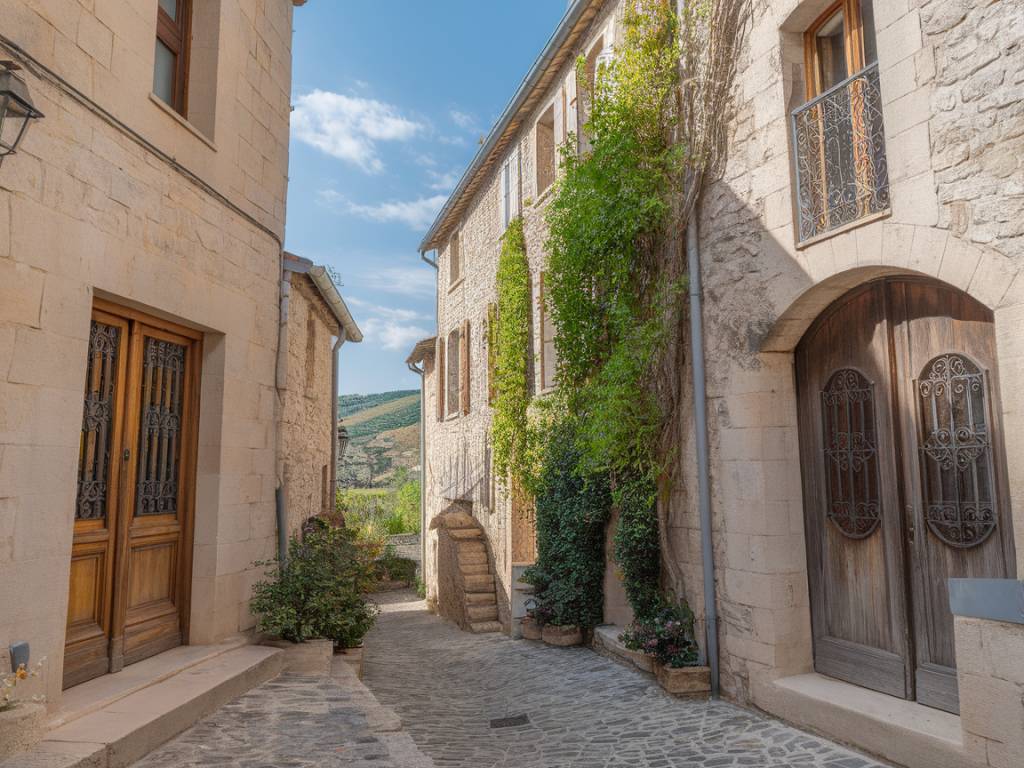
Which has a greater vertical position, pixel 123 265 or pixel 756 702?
pixel 123 265

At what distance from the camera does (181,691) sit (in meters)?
4.22

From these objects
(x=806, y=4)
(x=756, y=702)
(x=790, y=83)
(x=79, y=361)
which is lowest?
(x=756, y=702)

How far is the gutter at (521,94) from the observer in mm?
8422

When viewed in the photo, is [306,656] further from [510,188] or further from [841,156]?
[510,188]

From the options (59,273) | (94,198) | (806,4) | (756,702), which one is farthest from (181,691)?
(806,4)

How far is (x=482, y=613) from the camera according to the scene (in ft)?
36.9

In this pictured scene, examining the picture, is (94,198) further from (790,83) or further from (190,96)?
(790,83)

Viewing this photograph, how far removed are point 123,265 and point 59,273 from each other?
1.75 feet

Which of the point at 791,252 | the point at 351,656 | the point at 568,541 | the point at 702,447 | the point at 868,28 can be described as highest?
the point at 868,28

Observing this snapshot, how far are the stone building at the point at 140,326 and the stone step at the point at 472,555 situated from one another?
19.3ft

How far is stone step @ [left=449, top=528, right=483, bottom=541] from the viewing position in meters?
12.1

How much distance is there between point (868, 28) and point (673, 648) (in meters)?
4.49

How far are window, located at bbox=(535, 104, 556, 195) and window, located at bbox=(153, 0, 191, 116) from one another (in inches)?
213

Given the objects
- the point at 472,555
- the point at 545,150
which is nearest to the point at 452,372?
the point at 472,555
